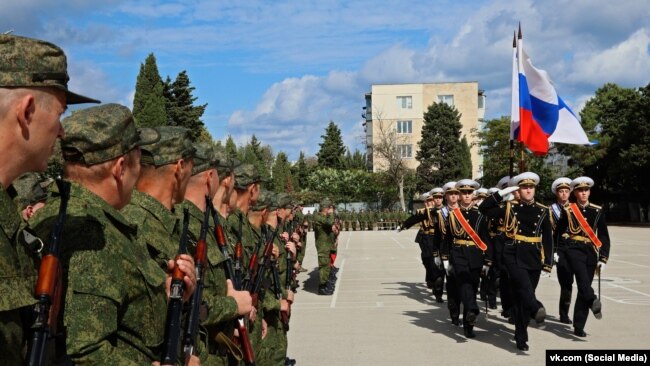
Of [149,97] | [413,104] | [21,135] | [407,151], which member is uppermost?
[413,104]

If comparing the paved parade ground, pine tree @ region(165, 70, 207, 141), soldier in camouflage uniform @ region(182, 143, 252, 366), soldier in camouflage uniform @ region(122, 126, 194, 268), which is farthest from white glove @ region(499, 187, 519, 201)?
pine tree @ region(165, 70, 207, 141)

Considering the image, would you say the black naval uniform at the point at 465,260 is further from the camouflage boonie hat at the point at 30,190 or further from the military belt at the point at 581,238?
the camouflage boonie hat at the point at 30,190

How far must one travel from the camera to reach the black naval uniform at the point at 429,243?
13.9m

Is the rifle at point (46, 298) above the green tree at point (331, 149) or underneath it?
underneath

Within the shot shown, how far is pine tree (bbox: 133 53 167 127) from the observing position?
115 feet

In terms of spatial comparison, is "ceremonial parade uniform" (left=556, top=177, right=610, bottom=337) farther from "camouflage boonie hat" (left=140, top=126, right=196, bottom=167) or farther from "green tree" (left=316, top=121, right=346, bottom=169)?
"green tree" (left=316, top=121, right=346, bottom=169)

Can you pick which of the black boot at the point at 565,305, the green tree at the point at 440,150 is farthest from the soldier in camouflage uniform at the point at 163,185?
the green tree at the point at 440,150

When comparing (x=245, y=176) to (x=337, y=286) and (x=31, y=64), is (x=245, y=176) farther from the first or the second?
(x=337, y=286)

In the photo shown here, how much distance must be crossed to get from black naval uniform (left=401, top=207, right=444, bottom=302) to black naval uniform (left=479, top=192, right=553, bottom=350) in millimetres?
2417

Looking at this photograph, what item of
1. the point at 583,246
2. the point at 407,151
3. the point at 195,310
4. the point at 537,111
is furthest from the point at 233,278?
the point at 407,151

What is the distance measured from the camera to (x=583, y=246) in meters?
10.8

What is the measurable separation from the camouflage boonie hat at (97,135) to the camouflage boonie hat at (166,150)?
0.78 meters

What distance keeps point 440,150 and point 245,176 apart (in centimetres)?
6786

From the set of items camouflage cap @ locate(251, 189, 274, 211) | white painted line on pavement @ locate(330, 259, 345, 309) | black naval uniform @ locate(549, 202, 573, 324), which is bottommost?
white painted line on pavement @ locate(330, 259, 345, 309)
